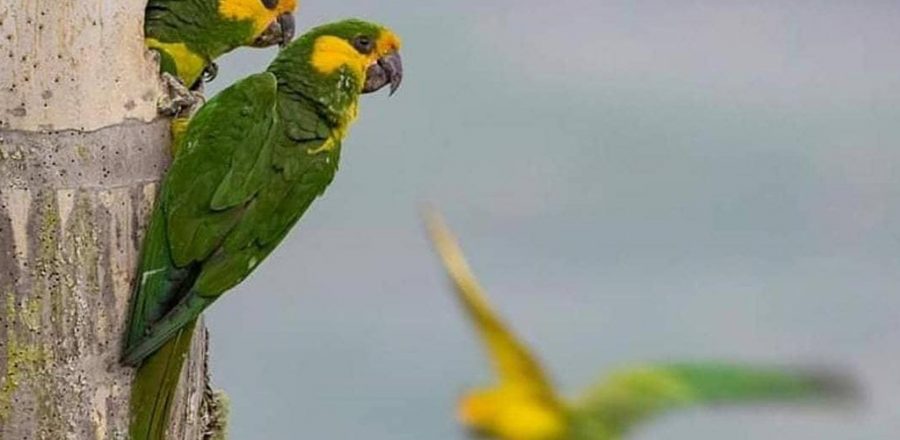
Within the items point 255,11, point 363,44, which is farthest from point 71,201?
point 363,44

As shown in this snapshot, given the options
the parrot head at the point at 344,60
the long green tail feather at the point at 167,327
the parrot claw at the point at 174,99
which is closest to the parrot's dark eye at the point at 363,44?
the parrot head at the point at 344,60

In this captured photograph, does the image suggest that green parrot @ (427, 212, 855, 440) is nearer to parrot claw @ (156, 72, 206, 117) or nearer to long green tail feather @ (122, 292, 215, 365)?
long green tail feather @ (122, 292, 215, 365)

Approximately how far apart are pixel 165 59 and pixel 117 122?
0.19 m

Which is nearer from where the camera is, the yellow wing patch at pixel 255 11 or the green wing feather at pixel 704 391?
the green wing feather at pixel 704 391

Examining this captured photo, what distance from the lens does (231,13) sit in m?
3.31

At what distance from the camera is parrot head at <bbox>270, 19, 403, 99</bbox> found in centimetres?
321

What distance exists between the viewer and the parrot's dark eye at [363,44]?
129 inches

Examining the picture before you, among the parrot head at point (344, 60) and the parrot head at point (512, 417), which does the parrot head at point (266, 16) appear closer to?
the parrot head at point (344, 60)

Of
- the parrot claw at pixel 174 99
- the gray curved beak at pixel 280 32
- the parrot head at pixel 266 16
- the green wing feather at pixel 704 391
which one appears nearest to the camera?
the green wing feather at pixel 704 391

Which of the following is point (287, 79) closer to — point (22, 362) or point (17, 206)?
point (17, 206)

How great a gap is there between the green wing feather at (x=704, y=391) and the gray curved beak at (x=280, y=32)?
3.08 meters

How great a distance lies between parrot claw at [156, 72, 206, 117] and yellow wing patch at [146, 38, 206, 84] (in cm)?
4

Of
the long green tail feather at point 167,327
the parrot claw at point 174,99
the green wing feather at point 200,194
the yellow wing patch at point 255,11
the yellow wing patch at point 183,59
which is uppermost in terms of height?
the yellow wing patch at point 255,11

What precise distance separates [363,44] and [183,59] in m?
0.41
